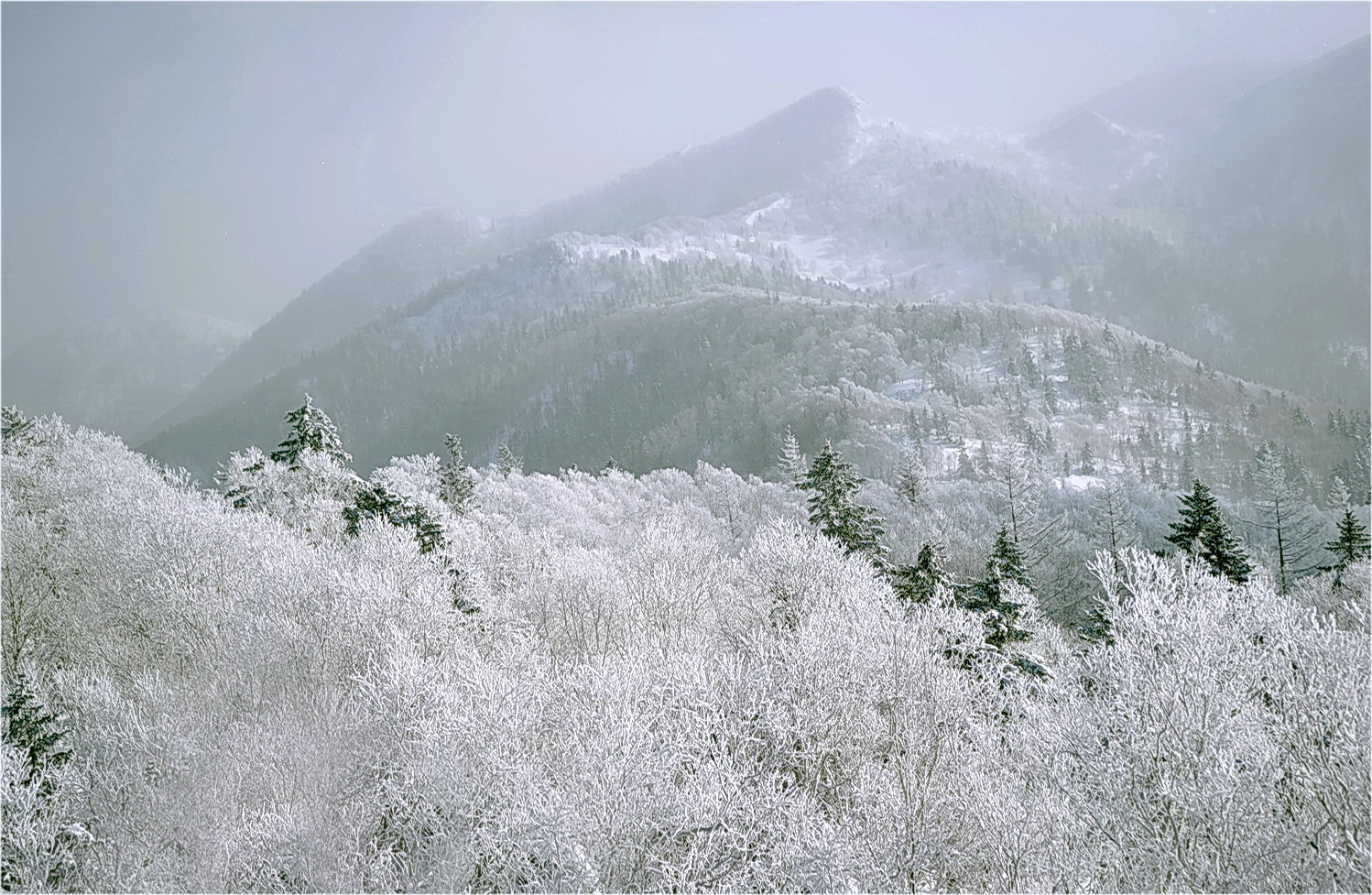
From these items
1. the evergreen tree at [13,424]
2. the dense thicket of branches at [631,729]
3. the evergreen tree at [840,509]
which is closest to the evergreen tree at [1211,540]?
the dense thicket of branches at [631,729]

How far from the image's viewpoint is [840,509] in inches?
1785

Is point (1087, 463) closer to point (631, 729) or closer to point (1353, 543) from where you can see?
point (1353, 543)

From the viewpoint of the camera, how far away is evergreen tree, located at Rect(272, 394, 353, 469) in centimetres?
4681

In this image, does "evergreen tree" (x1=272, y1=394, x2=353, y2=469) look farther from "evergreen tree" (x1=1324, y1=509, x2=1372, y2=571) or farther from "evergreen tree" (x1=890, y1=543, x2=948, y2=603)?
"evergreen tree" (x1=1324, y1=509, x2=1372, y2=571)

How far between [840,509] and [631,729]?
26.0 metres

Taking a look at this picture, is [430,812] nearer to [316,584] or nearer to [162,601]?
[316,584]

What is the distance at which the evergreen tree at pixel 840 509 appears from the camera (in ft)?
146

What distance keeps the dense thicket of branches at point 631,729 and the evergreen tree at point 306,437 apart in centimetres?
555

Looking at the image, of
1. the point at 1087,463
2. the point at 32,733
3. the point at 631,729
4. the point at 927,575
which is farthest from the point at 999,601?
the point at 1087,463

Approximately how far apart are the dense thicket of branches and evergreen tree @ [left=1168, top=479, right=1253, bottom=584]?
2963mm

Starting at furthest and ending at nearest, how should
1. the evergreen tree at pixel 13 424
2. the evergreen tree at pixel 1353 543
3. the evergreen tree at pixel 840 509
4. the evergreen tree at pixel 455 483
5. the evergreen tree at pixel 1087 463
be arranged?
the evergreen tree at pixel 1087 463 → the evergreen tree at pixel 455 483 → the evergreen tree at pixel 13 424 → the evergreen tree at pixel 1353 543 → the evergreen tree at pixel 840 509

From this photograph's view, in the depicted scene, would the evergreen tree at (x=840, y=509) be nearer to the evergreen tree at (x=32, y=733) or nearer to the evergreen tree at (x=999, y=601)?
the evergreen tree at (x=999, y=601)

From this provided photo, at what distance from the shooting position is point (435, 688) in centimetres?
2600

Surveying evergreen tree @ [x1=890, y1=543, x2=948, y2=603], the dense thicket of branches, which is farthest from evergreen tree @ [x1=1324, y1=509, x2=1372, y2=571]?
evergreen tree @ [x1=890, y1=543, x2=948, y2=603]
